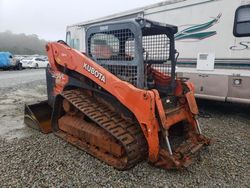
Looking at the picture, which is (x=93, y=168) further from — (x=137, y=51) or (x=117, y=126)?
(x=137, y=51)

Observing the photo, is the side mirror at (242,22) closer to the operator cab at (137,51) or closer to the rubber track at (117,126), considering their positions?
the operator cab at (137,51)

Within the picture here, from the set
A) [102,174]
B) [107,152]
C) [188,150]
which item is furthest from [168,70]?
[102,174]

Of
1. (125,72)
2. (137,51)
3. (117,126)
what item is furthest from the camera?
(125,72)

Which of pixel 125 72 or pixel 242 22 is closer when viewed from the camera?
pixel 125 72

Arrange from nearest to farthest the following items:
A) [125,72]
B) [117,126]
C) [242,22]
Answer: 1. [117,126]
2. [125,72]
3. [242,22]

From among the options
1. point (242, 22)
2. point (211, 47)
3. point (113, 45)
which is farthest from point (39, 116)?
point (242, 22)

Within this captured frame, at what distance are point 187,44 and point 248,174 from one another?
416 centimetres

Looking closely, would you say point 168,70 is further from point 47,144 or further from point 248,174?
point 47,144

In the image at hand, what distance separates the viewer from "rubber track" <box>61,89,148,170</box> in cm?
355

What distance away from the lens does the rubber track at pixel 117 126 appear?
11.6 ft

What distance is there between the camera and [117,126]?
12.6 ft

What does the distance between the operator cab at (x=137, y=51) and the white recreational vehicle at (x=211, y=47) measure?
86.1 inches

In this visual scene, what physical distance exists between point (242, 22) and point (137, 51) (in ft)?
11.8

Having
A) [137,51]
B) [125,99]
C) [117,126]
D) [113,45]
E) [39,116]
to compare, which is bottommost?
[39,116]
